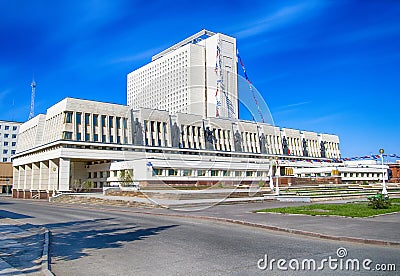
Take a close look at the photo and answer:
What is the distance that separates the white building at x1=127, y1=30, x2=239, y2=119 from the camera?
89.0 ft

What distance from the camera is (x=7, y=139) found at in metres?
120

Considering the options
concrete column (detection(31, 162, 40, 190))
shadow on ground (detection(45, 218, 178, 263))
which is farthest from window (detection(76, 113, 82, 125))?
shadow on ground (detection(45, 218, 178, 263))

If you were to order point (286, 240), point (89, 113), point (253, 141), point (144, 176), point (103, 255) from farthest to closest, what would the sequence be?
1. point (253, 141)
2. point (89, 113)
3. point (144, 176)
4. point (286, 240)
5. point (103, 255)

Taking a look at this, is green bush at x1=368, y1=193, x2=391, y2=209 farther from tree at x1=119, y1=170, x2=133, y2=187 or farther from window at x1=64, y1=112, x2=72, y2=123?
window at x1=64, y1=112, x2=72, y2=123

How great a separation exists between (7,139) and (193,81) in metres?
115

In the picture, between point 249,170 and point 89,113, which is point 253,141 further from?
point 89,113

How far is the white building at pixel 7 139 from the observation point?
389 ft

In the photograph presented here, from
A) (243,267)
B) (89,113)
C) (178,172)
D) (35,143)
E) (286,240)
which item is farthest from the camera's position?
(35,143)

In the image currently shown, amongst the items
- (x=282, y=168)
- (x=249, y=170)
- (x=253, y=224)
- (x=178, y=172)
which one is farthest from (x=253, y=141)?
(x=253, y=224)

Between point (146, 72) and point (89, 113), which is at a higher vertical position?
point (146, 72)

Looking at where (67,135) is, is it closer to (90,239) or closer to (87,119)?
(87,119)

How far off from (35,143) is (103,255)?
3100 inches

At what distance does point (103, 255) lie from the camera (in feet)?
29.5

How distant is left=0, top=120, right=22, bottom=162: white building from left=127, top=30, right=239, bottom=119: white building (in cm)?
5939
